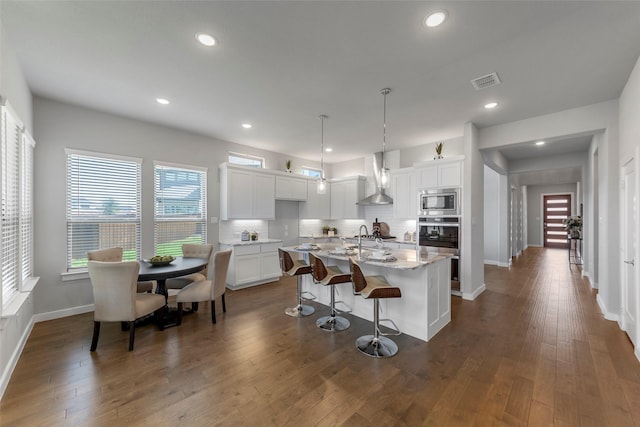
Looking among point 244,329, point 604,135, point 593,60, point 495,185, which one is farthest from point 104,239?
point 495,185

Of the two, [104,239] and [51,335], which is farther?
[104,239]

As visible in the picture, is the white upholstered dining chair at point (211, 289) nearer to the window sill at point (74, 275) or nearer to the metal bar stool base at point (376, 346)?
the window sill at point (74, 275)

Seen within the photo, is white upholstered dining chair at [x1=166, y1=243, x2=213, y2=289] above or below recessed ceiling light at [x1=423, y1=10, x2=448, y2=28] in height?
below

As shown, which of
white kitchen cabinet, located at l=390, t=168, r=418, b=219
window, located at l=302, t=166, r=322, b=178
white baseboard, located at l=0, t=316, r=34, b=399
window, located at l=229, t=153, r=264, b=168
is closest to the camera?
white baseboard, located at l=0, t=316, r=34, b=399

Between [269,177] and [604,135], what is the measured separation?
551cm

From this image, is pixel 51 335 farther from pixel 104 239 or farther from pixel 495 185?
pixel 495 185

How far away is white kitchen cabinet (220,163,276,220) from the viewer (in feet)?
17.0

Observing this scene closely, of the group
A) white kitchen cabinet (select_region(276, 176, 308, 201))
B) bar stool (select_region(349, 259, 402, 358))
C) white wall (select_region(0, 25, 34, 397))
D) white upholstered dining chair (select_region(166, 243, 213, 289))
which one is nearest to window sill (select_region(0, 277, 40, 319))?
white wall (select_region(0, 25, 34, 397))

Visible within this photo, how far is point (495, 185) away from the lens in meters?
7.62

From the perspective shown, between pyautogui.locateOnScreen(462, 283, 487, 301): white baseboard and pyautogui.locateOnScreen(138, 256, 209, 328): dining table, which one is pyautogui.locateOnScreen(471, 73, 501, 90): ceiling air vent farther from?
pyautogui.locateOnScreen(138, 256, 209, 328): dining table

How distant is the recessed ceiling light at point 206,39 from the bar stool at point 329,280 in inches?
94.5

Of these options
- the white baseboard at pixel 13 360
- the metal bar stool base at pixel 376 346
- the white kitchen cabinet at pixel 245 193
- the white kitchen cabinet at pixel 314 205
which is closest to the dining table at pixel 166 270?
the white baseboard at pixel 13 360

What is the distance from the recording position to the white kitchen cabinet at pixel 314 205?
6.71 m

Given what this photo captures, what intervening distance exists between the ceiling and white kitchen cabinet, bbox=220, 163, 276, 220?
1285 mm
